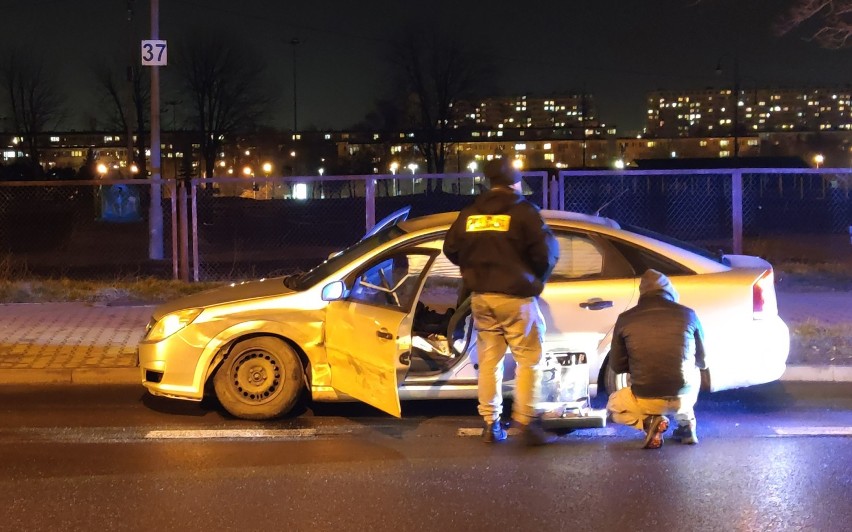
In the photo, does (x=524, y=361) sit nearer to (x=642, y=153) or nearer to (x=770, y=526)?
(x=770, y=526)

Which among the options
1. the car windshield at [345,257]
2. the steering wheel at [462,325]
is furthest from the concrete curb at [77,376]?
the steering wheel at [462,325]

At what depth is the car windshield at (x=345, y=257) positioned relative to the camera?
22.2 feet

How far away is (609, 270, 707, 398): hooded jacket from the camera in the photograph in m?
5.69

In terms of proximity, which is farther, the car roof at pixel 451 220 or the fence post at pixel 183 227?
the fence post at pixel 183 227

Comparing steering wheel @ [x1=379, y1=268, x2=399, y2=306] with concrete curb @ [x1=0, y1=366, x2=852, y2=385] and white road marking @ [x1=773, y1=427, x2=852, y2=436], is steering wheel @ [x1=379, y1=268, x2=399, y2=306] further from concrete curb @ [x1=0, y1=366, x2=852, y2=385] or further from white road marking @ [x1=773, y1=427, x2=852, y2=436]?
white road marking @ [x1=773, y1=427, x2=852, y2=436]

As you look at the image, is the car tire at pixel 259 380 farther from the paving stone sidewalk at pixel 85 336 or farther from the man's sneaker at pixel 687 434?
the man's sneaker at pixel 687 434

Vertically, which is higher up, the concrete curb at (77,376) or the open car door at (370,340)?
the open car door at (370,340)

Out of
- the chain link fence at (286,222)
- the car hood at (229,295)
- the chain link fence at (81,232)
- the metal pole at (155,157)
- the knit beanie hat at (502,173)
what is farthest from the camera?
the chain link fence at (81,232)

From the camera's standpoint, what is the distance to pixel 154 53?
621 inches

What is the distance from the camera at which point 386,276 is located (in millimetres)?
7285

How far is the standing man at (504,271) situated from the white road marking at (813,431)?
1779 millimetres

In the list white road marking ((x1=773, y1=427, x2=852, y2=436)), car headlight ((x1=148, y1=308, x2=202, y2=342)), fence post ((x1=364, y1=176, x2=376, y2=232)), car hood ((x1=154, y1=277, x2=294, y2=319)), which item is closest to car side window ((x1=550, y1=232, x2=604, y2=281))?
white road marking ((x1=773, y1=427, x2=852, y2=436))

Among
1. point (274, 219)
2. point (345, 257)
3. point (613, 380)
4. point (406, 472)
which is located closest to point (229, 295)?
point (345, 257)

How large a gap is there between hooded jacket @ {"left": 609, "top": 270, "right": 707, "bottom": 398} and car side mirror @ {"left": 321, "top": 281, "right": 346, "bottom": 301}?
1880 mm
